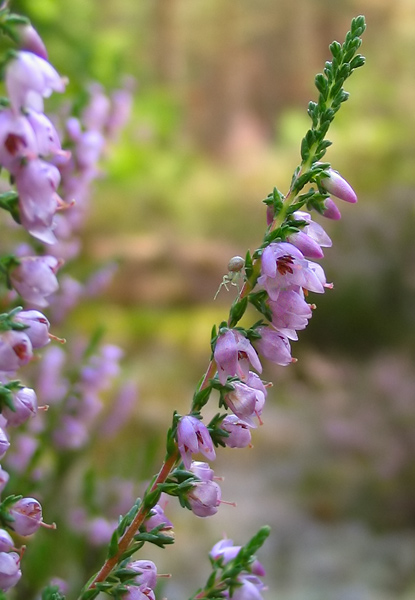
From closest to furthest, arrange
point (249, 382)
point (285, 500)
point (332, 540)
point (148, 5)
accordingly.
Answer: point (249, 382)
point (332, 540)
point (285, 500)
point (148, 5)

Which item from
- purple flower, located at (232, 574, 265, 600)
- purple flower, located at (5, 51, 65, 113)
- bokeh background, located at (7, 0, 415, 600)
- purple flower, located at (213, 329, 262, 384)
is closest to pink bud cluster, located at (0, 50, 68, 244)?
purple flower, located at (5, 51, 65, 113)

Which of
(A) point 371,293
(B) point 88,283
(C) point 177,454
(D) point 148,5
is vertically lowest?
(C) point 177,454

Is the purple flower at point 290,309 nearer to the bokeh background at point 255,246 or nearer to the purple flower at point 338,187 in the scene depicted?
the purple flower at point 338,187

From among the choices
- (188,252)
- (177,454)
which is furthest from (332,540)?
(188,252)

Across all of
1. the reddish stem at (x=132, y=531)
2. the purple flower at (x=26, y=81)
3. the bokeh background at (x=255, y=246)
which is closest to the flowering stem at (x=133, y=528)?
the reddish stem at (x=132, y=531)

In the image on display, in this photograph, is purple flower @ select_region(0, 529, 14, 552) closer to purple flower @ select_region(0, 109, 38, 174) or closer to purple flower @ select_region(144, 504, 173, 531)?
purple flower @ select_region(144, 504, 173, 531)

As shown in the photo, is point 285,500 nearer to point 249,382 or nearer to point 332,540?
point 332,540

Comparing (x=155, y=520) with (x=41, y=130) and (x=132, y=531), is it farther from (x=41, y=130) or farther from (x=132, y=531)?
(x=41, y=130)
